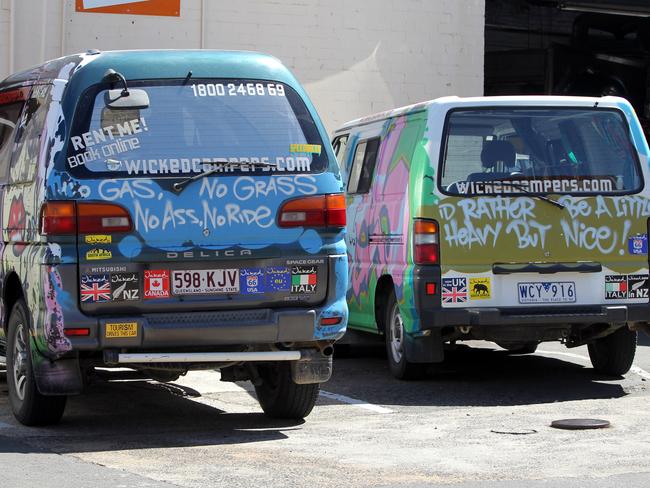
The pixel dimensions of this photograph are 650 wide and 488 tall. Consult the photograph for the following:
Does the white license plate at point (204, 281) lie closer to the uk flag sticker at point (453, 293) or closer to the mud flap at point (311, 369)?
the mud flap at point (311, 369)

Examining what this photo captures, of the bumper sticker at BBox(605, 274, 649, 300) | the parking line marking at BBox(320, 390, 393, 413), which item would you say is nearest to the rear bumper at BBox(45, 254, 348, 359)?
the parking line marking at BBox(320, 390, 393, 413)

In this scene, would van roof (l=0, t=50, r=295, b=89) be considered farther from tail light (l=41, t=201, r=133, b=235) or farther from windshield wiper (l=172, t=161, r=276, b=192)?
tail light (l=41, t=201, r=133, b=235)

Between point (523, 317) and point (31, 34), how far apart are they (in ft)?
27.1

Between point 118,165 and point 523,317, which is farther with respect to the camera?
point 523,317

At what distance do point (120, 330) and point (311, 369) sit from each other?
3.93ft

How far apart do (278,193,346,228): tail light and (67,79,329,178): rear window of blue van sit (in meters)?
0.19

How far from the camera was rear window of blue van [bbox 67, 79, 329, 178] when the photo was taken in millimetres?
7793

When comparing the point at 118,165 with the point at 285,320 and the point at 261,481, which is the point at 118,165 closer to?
the point at 285,320

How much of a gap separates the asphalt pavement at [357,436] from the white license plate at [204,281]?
0.88 meters

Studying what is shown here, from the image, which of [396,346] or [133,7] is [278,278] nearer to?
[396,346]

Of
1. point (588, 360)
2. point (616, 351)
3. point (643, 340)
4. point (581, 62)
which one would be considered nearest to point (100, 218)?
point (616, 351)

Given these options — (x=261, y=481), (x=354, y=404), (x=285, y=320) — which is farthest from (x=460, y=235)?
A: (x=261, y=481)

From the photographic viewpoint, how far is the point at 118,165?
777 cm

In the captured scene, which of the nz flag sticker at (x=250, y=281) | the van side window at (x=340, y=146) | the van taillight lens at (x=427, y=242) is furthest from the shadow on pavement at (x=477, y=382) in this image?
the nz flag sticker at (x=250, y=281)
